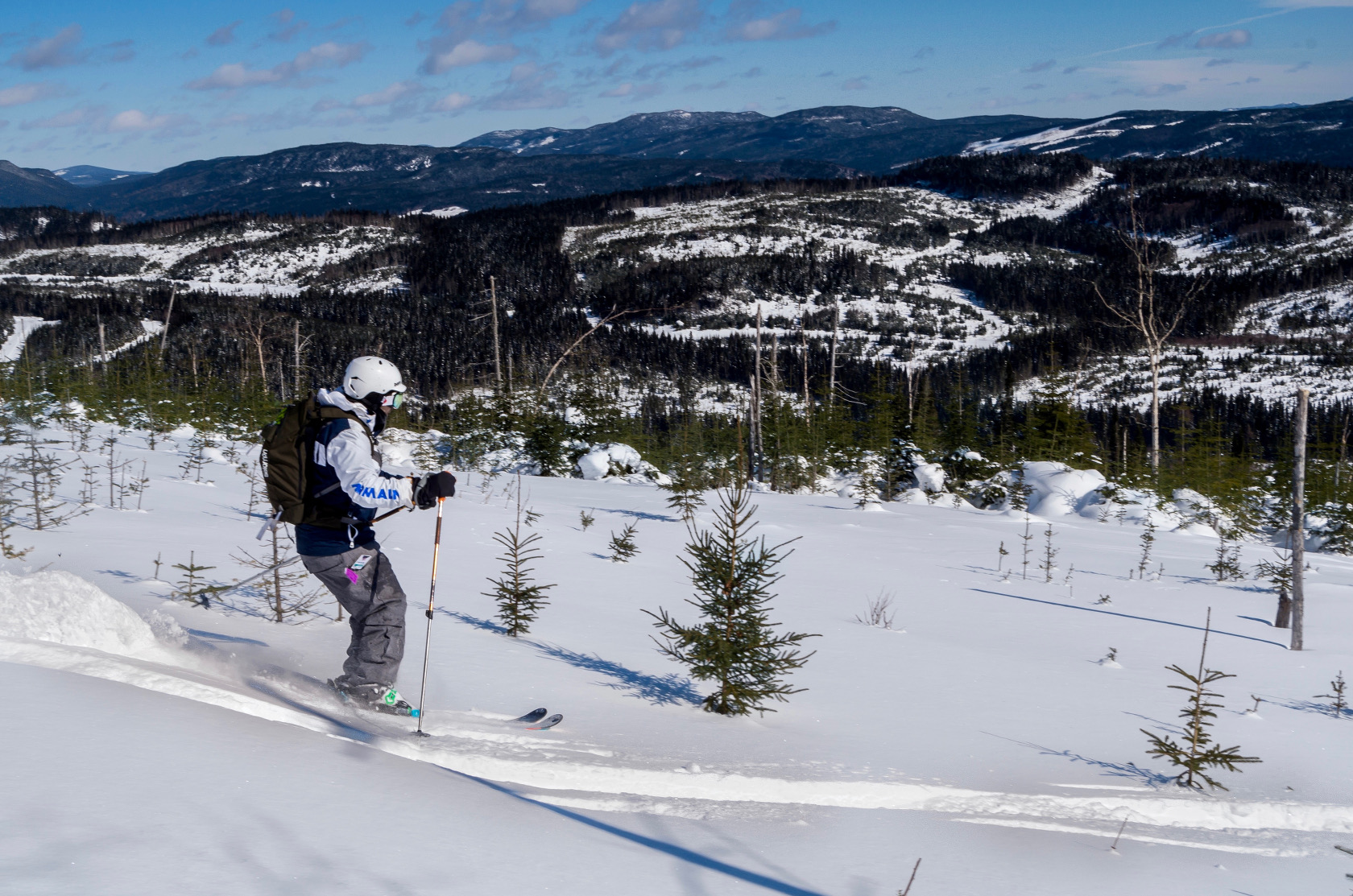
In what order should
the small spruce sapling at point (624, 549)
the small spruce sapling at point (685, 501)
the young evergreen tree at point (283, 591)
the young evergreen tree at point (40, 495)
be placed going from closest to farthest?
the young evergreen tree at point (283, 591), the young evergreen tree at point (40, 495), the small spruce sapling at point (624, 549), the small spruce sapling at point (685, 501)

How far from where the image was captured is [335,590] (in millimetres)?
4449

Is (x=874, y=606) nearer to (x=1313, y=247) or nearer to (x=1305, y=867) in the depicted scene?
(x=1305, y=867)

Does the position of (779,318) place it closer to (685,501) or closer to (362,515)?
(685,501)

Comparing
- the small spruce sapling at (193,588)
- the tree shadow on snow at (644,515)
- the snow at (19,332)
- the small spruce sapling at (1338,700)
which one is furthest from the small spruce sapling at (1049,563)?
the snow at (19,332)

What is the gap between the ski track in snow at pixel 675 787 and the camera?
11.8 feet

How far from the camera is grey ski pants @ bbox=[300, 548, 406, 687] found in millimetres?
4391

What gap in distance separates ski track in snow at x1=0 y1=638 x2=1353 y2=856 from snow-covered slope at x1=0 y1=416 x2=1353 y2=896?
0.8 inches

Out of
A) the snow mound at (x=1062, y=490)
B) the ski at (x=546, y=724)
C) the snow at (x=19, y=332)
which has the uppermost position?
the snow at (x=19, y=332)

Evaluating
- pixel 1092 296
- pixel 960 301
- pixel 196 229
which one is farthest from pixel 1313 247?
pixel 196 229

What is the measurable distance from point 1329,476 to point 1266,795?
758 inches

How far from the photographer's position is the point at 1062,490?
1892 centimetres

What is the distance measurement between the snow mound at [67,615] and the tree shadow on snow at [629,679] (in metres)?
2.34

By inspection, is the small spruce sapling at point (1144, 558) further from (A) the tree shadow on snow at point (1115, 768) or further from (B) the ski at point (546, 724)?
(B) the ski at point (546, 724)

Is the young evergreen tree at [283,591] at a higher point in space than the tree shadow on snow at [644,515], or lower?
higher
